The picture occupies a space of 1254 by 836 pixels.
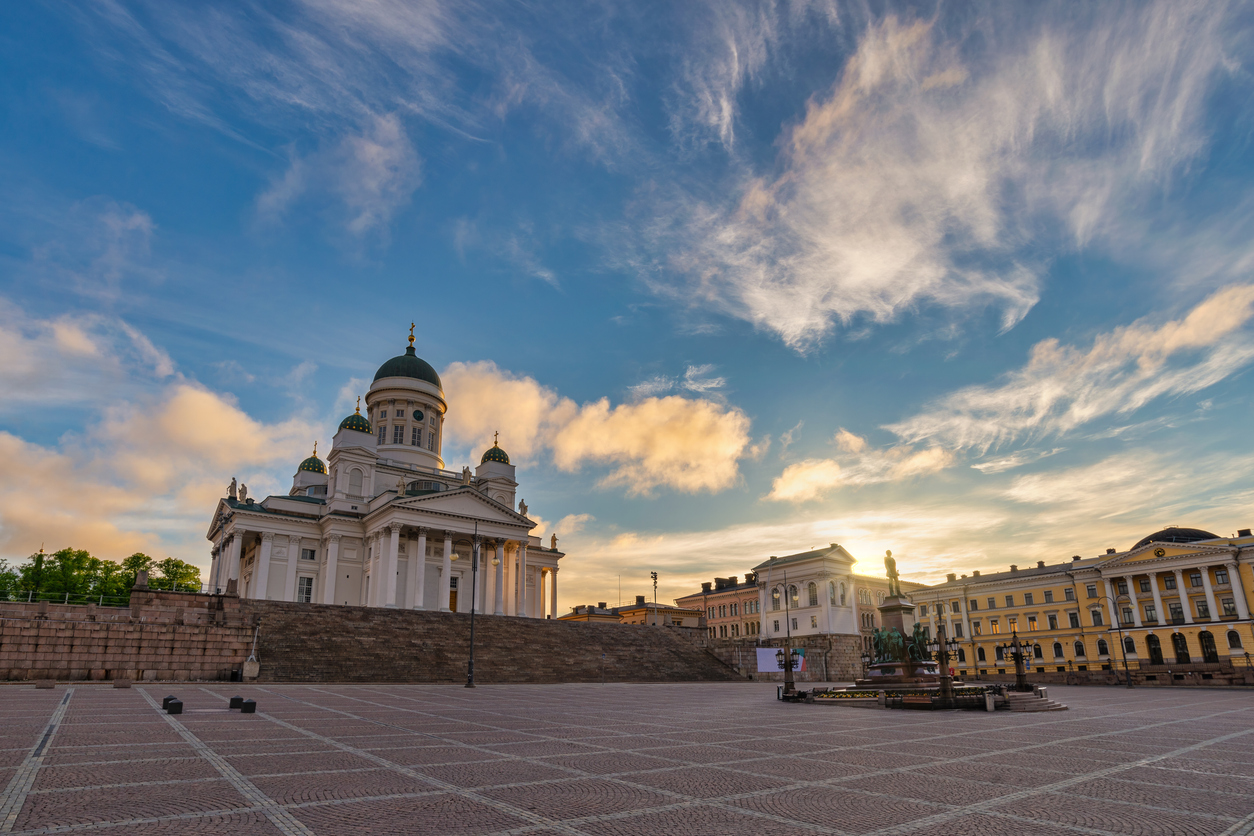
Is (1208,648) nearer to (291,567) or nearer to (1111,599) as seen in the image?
(1111,599)

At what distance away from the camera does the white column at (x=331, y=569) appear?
197 feet

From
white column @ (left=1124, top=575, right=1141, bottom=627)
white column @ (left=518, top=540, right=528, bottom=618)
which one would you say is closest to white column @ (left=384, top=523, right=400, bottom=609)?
white column @ (left=518, top=540, right=528, bottom=618)

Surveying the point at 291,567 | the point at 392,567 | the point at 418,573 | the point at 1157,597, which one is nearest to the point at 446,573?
the point at 418,573

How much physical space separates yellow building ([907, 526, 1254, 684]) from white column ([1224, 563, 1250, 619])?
7 cm

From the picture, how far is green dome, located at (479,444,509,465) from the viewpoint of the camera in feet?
248

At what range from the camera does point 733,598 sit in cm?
9962

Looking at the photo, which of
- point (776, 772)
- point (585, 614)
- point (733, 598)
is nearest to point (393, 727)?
point (776, 772)

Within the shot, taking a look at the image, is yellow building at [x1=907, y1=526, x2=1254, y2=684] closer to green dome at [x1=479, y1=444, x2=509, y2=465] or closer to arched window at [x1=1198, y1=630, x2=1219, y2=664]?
arched window at [x1=1198, y1=630, x2=1219, y2=664]

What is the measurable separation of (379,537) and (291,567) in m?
8.49

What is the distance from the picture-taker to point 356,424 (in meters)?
67.1

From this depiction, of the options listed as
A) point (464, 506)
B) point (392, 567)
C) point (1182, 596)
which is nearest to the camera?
point (392, 567)

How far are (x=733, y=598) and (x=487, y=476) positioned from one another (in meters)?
43.8

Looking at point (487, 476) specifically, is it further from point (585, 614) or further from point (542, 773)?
point (542, 773)

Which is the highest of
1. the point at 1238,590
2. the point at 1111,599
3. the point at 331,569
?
the point at 331,569
